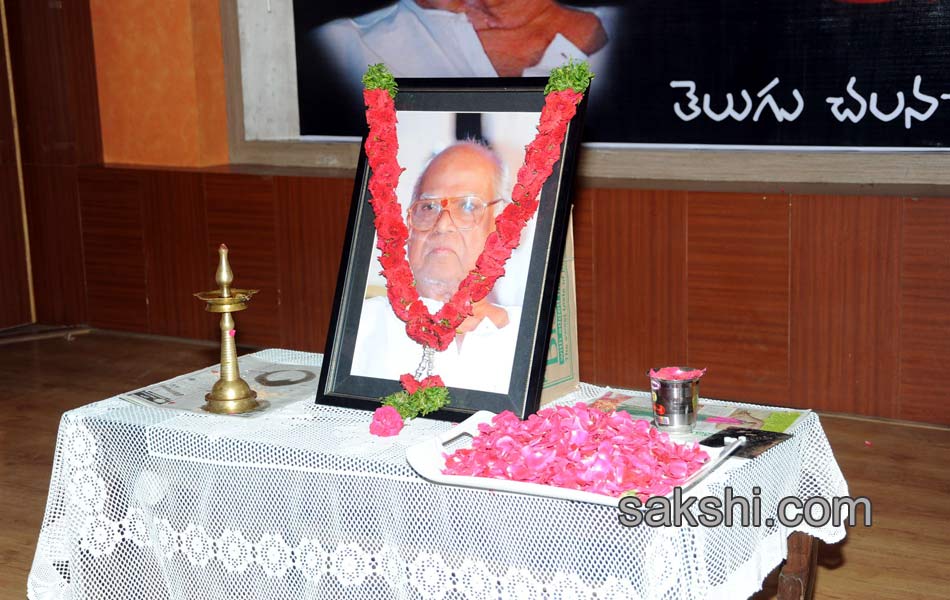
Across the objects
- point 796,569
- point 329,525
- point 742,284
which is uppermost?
point 742,284

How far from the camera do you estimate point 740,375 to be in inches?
178

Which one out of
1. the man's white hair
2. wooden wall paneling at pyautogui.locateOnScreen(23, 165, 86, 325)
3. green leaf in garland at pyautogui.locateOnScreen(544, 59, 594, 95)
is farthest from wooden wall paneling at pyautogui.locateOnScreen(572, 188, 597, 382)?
wooden wall paneling at pyautogui.locateOnScreen(23, 165, 86, 325)

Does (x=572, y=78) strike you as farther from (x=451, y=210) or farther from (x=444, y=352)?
(x=444, y=352)

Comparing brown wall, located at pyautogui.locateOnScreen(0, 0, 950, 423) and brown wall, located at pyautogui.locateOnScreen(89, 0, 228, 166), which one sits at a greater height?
brown wall, located at pyautogui.locateOnScreen(89, 0, 228, 166)

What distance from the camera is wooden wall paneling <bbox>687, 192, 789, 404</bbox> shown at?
14.4 feet

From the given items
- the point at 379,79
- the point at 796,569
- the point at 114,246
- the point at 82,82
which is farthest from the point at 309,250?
the point at 796,569

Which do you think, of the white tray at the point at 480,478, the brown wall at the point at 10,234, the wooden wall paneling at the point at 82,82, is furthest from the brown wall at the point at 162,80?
the white tray at the point at 480,478

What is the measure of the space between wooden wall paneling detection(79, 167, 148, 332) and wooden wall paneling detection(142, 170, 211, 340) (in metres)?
0.07

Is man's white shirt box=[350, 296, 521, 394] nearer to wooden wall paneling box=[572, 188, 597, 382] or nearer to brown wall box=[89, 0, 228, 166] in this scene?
wooden wall paneling box=[572, 188, 597, 382]

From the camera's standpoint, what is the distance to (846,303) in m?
4.30

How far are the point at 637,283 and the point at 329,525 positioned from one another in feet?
8.73

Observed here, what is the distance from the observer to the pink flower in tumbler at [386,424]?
2334mm

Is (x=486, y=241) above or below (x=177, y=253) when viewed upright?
above

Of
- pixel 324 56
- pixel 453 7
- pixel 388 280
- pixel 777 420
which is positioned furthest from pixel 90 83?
pixel 777 420
